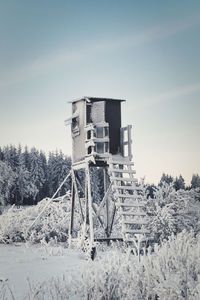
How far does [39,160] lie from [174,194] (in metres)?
59.9

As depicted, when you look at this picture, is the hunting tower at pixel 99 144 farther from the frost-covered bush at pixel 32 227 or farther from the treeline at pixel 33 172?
the treeline at pixel 33 172

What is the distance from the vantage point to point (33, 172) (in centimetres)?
7025

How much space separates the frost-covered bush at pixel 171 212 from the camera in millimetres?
14094

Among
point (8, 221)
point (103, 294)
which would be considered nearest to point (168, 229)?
point (8, 221)

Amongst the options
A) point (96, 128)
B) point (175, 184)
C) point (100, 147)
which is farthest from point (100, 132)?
point (175, 184)

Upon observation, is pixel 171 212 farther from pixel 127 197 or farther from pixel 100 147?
pixel 100 147

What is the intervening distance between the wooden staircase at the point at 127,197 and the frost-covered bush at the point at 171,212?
1.78 ft

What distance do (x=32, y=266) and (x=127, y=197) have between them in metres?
4.33

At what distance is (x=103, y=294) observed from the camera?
211 inches

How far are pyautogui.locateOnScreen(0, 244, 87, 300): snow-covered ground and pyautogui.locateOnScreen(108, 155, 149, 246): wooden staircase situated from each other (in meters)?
1.91

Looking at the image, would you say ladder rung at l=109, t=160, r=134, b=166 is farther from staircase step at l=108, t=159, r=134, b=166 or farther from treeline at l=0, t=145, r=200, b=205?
treeline at l=0, t=145, r=200, b=205

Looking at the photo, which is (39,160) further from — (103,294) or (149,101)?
(103,294)

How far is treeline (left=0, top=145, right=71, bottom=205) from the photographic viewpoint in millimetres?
62750

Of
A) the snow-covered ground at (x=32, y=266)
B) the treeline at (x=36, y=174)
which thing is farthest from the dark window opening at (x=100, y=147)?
the treeline at (x=36, y=174)
